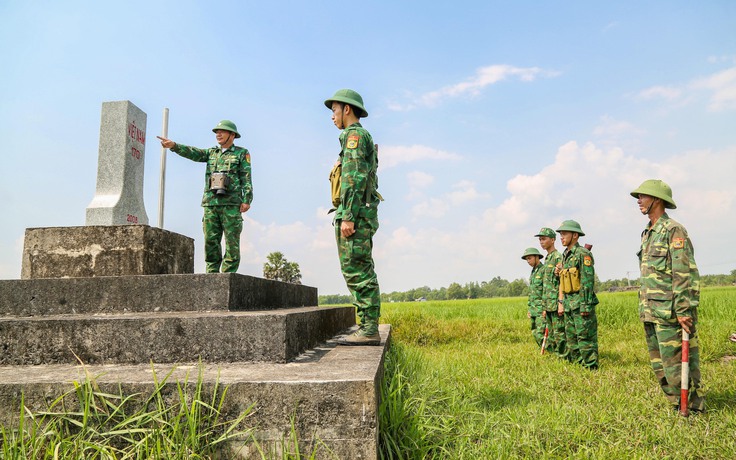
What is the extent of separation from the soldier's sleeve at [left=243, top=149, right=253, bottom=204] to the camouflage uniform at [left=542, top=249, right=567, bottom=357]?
4.40 metres

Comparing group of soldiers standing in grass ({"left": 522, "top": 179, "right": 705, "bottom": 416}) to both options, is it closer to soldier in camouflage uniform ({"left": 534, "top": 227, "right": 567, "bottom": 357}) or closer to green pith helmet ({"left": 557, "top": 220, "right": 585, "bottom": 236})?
green pith helmet ({"left": 557, "top": 220, "right": 585, "bottom": 236})

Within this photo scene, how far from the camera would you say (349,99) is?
3838 millimetres

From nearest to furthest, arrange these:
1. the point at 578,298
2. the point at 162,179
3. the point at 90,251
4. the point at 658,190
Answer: the point at 658,190
the point at 90,251
the point at 578,298
the point at 162,179

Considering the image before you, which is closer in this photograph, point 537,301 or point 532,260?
point 537,301

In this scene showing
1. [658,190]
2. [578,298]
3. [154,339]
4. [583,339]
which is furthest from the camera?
A: [578,298]

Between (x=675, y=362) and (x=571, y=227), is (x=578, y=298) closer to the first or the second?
(x=571, y=227)

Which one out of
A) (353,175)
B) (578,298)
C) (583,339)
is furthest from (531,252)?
(353,175)

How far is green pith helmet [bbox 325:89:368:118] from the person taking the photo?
3820mm

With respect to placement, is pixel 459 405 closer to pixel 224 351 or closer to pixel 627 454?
pixel 627 454

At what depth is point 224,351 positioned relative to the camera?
2887 millimetres

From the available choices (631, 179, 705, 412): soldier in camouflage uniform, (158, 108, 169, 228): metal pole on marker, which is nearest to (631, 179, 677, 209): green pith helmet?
(631, 179, 705, 412): soldier in camouflage uniform

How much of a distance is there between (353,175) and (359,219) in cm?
32

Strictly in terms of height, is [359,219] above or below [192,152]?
below

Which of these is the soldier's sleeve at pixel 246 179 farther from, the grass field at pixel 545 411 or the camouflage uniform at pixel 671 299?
the camouflage uniform at pixel 671 299
